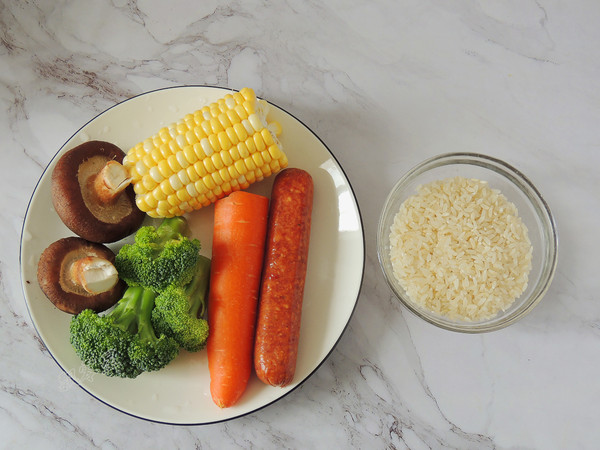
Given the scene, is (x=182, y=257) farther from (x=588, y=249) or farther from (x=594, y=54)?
(x=594, y=54)

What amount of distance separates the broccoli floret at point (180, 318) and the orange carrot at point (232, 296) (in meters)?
0.07

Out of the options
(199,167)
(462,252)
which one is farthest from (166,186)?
(462,252)

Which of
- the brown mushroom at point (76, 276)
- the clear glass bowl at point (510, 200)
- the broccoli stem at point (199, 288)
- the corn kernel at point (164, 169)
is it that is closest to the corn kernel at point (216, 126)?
the corn kernel at point (164, 169)

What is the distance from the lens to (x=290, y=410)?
7.39 feet

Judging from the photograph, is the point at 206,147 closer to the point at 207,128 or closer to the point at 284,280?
the point at 207,128

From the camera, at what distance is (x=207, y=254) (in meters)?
2.24

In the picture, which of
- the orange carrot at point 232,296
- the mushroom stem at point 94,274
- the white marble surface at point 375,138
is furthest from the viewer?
the white marble surface at point 375,138

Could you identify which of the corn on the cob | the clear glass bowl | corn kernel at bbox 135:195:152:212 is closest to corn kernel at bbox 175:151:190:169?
the corn on the cob

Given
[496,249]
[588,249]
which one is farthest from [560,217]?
[496,249]

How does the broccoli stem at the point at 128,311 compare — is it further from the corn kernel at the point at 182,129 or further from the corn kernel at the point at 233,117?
the corn kernel at the point at 233,117

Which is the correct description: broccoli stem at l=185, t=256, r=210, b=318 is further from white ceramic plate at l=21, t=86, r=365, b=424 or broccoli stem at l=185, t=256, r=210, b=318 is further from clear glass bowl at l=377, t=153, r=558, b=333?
clear glass bowl at l=377, t=153, r=558, b=333

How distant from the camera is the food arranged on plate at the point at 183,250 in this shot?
6.42 ft

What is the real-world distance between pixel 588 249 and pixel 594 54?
88 centimetres

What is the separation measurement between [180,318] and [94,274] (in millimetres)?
353
